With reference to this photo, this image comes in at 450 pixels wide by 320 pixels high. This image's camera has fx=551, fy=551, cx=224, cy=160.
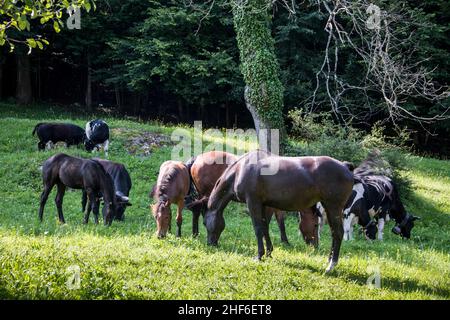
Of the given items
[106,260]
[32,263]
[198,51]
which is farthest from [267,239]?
[198,51]

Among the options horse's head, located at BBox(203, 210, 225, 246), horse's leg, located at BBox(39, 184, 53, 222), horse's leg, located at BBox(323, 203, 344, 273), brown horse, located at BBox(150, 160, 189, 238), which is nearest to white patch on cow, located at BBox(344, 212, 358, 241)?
brown horse, located at BBox(150, 160, 189, 238)

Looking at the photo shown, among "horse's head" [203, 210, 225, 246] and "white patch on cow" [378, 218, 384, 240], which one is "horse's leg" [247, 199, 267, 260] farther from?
"white patch on cow" [378, 218, 384, 240]

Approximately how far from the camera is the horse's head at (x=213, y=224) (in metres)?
9.40

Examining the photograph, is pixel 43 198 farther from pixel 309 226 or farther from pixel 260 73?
pixel 260 73

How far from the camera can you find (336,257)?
8336 millimetres

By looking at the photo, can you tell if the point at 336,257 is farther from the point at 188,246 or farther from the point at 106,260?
the point at 106,260

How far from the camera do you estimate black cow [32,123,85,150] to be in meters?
20.0

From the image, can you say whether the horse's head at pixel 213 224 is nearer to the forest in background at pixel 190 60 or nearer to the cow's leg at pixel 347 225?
the cow's leg at pixel 347 225

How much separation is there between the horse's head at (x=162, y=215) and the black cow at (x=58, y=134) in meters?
11.1

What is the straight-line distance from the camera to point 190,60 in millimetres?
28562

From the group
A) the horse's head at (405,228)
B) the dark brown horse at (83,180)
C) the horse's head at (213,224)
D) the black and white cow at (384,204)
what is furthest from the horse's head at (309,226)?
the horse's head at (405,228)

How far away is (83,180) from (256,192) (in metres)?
5.12

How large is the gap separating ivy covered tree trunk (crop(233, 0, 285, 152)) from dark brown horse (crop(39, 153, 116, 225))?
6616 millimetres
